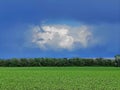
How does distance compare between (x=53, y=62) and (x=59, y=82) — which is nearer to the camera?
(x=59, y=82)

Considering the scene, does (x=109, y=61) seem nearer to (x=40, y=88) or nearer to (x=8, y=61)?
(x=8, y=61)

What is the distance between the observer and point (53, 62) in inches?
2336

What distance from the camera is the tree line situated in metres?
58.8

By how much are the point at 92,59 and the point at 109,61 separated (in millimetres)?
2961

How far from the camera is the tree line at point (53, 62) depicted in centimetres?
5875

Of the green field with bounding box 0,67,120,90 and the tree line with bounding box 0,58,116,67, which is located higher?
the tree line with bounding box 0,58,116,67

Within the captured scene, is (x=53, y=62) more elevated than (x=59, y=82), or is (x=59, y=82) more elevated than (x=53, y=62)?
(x=53, y=62)

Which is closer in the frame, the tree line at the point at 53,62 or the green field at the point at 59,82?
the green field at the point at 59,82

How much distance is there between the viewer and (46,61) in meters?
59.5

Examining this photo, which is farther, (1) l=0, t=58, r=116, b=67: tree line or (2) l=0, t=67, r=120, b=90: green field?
(1) l=0, t=58, r=116, b=67: tree line

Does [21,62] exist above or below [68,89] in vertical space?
above

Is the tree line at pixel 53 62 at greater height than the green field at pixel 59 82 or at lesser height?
greater

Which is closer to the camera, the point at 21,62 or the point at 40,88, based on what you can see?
the point at 40,88

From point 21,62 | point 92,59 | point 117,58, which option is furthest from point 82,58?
point 21,62
